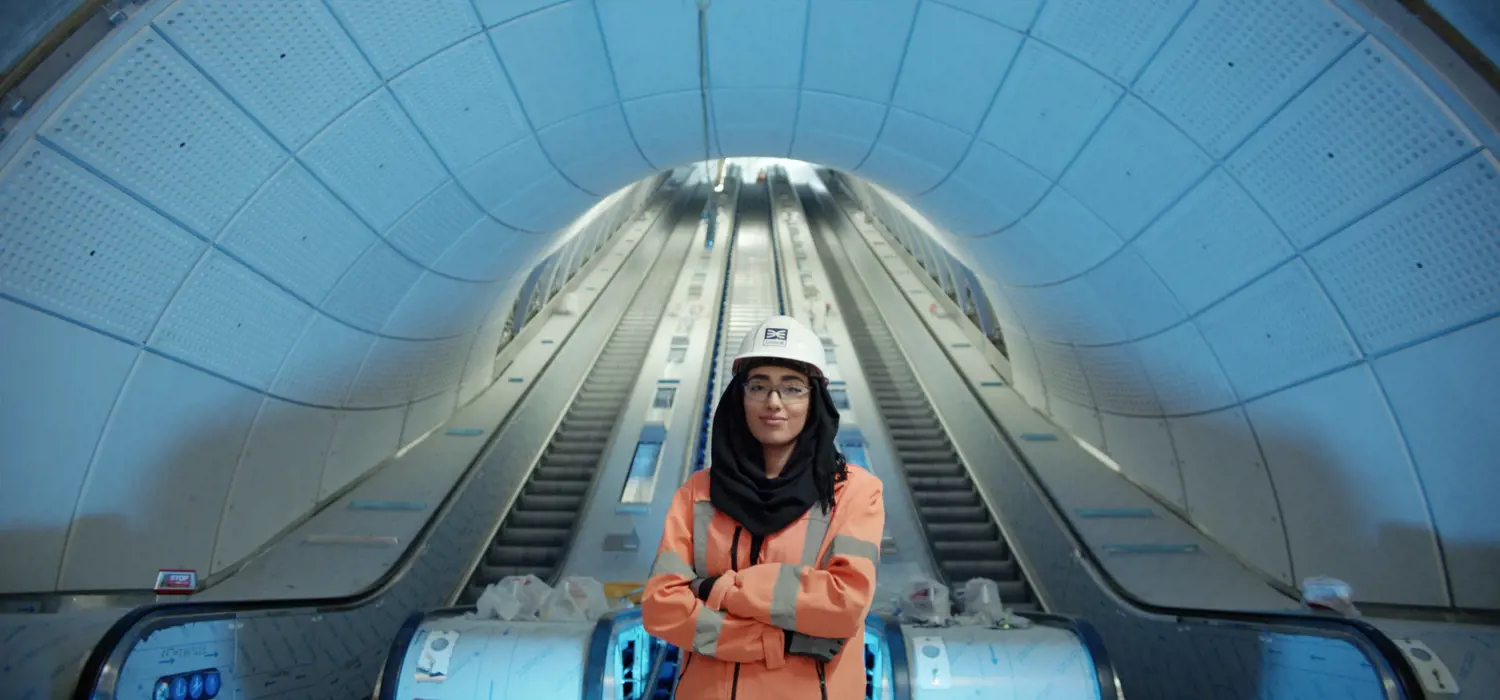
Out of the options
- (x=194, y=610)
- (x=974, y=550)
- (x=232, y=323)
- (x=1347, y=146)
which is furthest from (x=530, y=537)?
(x=1347, y=146)

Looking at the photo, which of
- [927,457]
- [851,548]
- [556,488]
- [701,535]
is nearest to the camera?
[851,548]

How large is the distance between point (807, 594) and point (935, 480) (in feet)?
19.8

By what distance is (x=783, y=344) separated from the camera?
7.20 feet

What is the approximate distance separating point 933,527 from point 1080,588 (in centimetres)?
161

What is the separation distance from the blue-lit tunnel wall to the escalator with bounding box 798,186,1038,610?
4.72 feet

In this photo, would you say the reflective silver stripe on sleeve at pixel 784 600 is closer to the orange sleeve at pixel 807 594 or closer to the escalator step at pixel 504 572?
the orange sleeve at pixel 807 594

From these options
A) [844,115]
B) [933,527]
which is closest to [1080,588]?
[933,527]

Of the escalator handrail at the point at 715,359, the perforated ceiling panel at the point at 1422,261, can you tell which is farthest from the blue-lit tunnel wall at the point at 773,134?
the escalator handrail at the point at 715,359

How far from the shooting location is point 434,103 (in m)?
4.80

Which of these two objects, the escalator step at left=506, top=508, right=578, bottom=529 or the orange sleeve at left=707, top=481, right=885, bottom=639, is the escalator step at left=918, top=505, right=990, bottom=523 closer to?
the escalator step at left=506, top=508, right=578, bottom=529

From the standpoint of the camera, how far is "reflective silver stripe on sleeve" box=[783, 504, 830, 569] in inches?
82.0

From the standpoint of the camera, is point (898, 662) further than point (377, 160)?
No

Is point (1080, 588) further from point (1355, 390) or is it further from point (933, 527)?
point (1355, 390)

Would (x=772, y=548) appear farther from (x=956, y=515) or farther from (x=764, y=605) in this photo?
(x=956, y=515)
